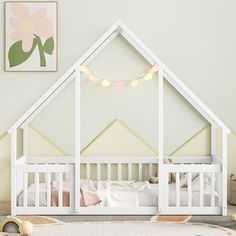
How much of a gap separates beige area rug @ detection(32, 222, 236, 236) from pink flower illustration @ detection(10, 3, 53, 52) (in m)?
1.73

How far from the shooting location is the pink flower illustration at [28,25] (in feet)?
15.7

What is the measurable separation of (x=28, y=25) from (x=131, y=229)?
2.07 meters

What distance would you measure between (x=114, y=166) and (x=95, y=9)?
1379 mm

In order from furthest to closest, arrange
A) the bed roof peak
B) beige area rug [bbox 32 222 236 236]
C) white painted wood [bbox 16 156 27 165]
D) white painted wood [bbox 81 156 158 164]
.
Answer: white painted wood [bbox 81 156 158 164] → white painted wood [bbox 16 156 27 165] → the bed roof peak → beige area rug [bbox 32 222 236 236]

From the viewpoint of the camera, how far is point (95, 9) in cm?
482

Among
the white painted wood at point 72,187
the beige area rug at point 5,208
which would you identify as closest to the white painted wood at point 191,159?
the white painted wood at point 72,187

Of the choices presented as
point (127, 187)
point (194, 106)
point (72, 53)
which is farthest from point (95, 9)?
A: point (127, 187)

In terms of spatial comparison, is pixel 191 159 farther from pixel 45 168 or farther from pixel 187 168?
pixel 45 168

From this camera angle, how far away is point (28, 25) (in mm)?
4785

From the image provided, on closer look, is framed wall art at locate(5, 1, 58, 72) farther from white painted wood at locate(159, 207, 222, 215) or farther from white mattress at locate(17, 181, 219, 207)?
white painted wood at locate(159, 207, 222, 215)

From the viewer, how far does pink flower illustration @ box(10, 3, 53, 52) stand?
478 centimetres

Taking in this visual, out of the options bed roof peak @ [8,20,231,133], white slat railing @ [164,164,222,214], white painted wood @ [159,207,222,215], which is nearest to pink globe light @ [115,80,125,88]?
bed roof peak @ [8,20,231,133]

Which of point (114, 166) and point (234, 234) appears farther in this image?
point (114, 166)

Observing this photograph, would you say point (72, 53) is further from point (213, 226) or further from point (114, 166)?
point (213, 226)
